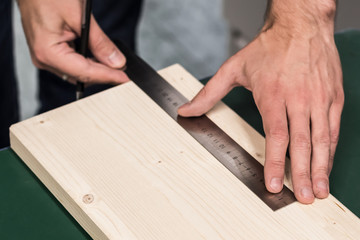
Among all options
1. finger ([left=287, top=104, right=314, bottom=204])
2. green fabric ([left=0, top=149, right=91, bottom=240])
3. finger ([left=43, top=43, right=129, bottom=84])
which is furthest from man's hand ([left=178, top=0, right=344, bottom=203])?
green fabric ([left=0, top=149, right=91, bottom=240])

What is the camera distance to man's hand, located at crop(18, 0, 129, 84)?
1.45m

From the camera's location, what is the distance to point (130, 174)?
1163mm

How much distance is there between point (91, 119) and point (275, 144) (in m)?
0.40

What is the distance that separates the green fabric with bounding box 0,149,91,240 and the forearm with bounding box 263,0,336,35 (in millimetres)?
629

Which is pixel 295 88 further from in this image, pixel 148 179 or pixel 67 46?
pixel 67 46

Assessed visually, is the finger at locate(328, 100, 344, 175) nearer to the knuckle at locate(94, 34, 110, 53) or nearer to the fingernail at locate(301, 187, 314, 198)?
the fingernail at locate(301, 187, 314, 198)

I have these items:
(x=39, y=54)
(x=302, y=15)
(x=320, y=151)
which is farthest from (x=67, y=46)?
(x=320, y=151)

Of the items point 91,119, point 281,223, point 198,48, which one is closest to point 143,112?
point 91,119

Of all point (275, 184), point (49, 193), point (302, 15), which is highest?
point (302, 15)

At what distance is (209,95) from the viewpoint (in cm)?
131

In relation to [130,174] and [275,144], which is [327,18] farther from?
[130,174]

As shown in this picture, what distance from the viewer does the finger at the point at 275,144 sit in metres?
1.16

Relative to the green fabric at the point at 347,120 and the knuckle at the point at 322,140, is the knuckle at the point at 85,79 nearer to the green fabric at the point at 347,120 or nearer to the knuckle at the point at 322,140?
the green fabric at the point at 347,120

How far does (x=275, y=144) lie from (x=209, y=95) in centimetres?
21
